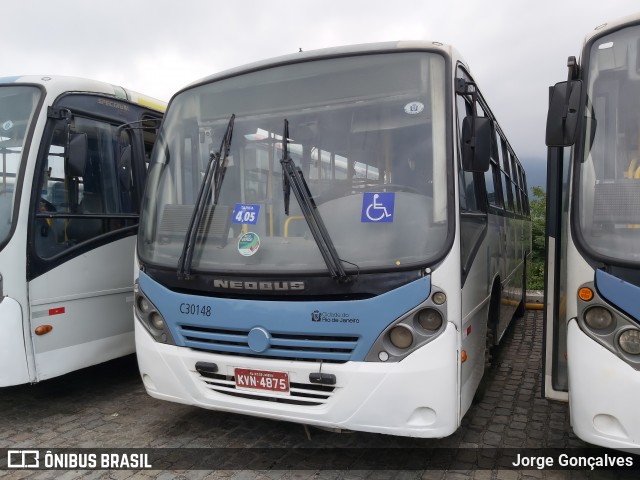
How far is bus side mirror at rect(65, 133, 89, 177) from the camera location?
4738 mm

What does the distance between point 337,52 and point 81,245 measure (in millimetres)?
2991

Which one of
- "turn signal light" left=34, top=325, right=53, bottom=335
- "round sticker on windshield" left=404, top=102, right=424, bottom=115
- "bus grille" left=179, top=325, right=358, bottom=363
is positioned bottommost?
"turn signal light" left=34, top=325, right=53, bottom=335

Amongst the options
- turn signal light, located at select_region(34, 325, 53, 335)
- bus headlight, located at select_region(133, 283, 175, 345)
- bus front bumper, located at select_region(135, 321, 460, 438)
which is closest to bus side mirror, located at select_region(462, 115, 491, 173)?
bus front bumper, located at select_region(135, 321, 460, 438)

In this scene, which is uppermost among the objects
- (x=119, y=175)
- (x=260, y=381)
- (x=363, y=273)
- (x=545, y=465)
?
(x=119, y=175)

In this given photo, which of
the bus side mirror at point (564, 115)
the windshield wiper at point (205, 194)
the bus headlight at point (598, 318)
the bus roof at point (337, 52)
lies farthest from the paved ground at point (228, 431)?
the bus roof at point (337, 52)

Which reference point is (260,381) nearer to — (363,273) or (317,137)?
(363,273)

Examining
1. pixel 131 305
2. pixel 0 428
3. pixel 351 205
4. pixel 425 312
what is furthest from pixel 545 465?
pixel 0 428

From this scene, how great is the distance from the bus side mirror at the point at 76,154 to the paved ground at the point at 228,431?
2268 millimetres

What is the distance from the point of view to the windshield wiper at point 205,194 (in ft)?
12.5

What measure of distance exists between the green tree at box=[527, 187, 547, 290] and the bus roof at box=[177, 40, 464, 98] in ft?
26.1

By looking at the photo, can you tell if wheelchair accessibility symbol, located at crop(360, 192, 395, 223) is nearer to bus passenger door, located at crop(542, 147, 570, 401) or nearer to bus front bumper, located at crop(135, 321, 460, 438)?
bus front bumper, located at crop(135, 321, 460, 438)

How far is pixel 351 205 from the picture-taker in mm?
3574

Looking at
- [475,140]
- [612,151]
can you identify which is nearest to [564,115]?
[612,151]

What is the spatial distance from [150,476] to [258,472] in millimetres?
757
